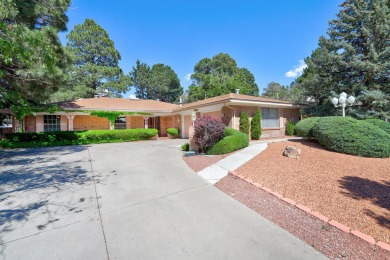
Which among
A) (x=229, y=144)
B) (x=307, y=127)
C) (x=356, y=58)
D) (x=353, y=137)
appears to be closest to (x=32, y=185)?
(x=229, y=144)

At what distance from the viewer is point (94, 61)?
2922 cm

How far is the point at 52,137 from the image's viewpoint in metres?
13.7

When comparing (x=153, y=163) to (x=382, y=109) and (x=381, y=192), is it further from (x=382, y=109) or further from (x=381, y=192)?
(x=382, y=109)

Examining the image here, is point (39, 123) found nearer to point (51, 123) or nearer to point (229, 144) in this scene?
point (51, 123)

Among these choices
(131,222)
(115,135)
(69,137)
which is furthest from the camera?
(115,135)

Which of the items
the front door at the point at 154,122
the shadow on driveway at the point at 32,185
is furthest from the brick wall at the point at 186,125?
the shadow on driveway at the point at 32,185

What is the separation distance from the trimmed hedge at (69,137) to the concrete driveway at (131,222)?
29.4 ft

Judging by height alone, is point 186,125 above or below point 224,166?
above

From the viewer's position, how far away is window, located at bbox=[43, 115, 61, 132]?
15869 mm

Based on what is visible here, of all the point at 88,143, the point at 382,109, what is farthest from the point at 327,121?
the point at 88,143

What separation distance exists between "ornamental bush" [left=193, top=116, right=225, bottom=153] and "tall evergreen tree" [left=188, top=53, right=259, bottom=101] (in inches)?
1038

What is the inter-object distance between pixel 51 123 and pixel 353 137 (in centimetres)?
2097

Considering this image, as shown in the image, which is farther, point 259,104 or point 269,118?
point 269,118

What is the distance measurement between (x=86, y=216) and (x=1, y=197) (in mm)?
2698
